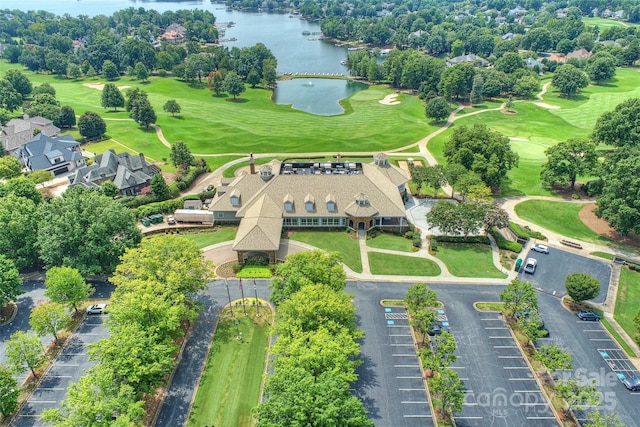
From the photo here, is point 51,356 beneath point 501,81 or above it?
beneath

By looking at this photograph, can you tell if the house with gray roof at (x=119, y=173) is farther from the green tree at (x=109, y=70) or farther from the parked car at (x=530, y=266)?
the green tree at (x=109, y=70)

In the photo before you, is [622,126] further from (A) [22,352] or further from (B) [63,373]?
(A) [22,352]

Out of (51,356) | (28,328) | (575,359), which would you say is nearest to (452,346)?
(575,359)

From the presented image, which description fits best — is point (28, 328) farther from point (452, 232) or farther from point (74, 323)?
point (452, 232)

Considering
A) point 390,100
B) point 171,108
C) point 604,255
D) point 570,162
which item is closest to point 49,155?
point 171,108

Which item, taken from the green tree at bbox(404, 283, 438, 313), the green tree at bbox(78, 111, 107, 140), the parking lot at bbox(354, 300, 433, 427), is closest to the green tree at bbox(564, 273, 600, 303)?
the green tree at bbox(404, 283, 438, 313)

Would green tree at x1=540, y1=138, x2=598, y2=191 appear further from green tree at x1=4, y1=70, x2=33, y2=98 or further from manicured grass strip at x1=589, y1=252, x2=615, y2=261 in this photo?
green tree at x1=4, y1=70, x2=33, y2=98

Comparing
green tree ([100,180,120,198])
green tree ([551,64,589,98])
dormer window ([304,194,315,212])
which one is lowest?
green tree ([100,180,120,198])
